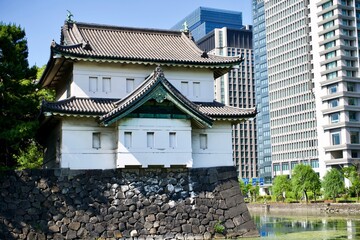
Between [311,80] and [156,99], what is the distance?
341ft

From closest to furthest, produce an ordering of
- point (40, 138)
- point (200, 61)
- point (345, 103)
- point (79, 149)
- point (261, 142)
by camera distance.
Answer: point (79, 149) → point (200, 61) → point (40, 138) → point (345, 103) → point (261, 142)

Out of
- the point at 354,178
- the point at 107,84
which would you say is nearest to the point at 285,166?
the point at 354,178

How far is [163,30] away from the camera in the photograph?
3534 centimetres

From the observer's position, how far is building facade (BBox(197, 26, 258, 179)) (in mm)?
173625

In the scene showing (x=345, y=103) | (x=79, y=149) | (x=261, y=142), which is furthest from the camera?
(x=261, y=142)

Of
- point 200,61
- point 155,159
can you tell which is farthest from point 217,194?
point 200,61

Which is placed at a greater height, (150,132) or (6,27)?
(6,27)

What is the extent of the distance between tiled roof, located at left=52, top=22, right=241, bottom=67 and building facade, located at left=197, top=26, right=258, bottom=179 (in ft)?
453

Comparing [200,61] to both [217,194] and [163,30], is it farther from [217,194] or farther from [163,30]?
[217,194]

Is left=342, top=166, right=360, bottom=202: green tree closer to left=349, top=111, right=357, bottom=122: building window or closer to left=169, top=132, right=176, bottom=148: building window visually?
left=349, top=111, right=357, bottom=122: building window

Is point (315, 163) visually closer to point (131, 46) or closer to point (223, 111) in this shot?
point (223, 111)

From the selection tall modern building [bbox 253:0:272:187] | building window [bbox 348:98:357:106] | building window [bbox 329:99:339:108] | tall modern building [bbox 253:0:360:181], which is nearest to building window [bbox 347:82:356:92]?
tall modern building [bbox 253:0:360:181]

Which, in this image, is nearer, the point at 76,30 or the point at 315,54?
the point at 76,30

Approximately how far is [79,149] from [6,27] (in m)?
8.97
